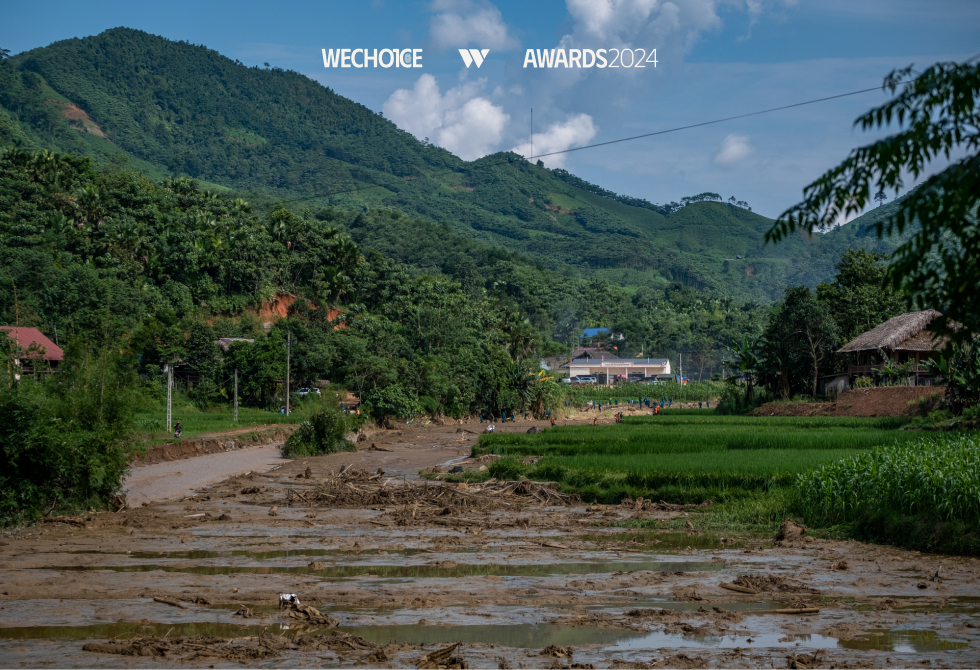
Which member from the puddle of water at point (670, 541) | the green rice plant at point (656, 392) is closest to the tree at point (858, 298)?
the green rice plant at point (656, 392)

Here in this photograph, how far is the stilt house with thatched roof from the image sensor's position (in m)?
45.1

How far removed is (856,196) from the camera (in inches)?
204

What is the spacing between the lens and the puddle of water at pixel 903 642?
8719 mm

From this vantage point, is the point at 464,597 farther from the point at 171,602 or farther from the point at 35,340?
the point at 35,340

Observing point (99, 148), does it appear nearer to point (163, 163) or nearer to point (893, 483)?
point (163, 163)

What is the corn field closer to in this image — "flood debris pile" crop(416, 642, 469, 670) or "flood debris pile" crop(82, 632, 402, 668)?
"flood debris pile" crop(416, 642, 469, 670)

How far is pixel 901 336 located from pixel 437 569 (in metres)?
40.8

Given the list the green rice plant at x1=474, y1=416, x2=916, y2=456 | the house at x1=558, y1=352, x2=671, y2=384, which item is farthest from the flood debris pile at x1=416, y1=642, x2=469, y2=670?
the house at x1=558, y1=352, x2=671, y2=384

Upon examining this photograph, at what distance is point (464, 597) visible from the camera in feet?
35.9

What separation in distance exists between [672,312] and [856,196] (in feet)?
405

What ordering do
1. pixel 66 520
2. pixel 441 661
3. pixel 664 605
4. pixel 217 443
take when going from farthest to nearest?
pixel 217 443, pixel 66 520, pixel 664 605, pixel 441 661

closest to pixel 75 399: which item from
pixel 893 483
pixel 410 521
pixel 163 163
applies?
pixel 410 521

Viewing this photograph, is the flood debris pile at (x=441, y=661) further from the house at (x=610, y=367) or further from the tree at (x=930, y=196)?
the house at (x=610, y=367)

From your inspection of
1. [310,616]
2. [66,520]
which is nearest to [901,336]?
[66,520]
